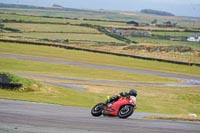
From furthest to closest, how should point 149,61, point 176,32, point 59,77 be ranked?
point 176,32 < point 149,61 < point 59,77

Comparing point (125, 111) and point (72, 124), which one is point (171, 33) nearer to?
point (125, 111)

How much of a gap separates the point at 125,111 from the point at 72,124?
344cm

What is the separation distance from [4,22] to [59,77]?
92.7 m

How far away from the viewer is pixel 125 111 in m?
19.2

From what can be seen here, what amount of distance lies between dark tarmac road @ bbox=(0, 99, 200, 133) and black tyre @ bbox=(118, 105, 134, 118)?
32 cm

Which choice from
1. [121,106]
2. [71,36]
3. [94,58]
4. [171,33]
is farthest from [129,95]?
[171,33]

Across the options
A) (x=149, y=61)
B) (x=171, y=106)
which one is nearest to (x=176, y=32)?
(x=149, y=61)

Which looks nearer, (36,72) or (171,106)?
(171,106)

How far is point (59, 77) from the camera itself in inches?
1908

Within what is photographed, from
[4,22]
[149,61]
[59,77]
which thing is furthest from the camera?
[4,22]

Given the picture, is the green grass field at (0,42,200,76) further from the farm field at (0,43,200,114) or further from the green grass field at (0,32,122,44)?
the green grass field at (0,32,122,44)

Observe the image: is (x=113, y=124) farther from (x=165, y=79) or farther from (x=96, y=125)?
(x=165, y=79)

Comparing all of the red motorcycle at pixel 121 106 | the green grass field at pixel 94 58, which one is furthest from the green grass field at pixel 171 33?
the red motorcycle at pixel 121 106

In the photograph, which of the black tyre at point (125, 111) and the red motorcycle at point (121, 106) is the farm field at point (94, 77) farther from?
the black tyre at point (125, 111)
